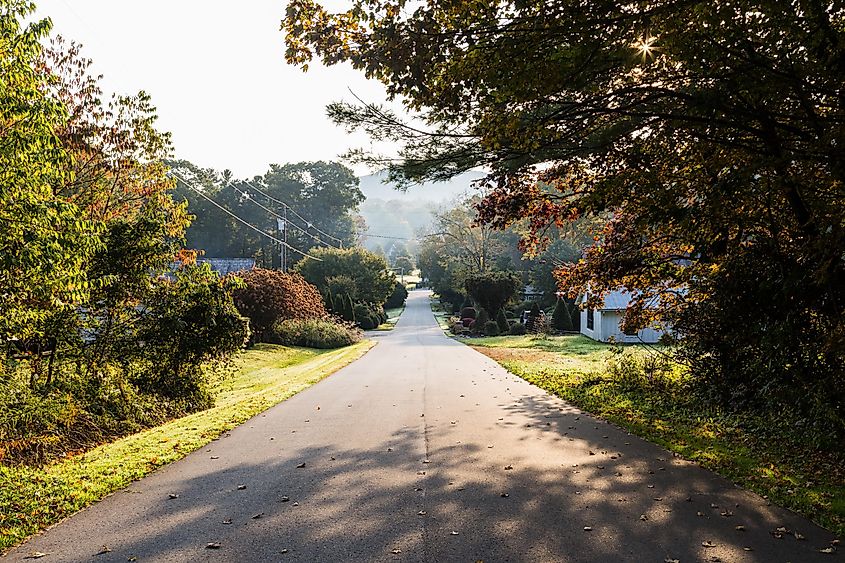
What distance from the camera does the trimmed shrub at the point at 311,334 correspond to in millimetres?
33031

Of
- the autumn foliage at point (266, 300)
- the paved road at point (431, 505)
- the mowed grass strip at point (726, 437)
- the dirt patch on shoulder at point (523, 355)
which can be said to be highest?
the autumn foliage at point (266, 300)

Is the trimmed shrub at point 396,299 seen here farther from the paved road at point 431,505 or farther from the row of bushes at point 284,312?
the paved road at point 431,505

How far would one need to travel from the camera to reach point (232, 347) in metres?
13.0

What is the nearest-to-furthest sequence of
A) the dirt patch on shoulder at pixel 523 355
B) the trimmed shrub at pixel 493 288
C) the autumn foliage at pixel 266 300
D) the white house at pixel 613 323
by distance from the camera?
the dirt patch on shoulder at pixel 523 355
the autumn foliage at pixel 266 300
the white house at pixel 613 323
the trimmed shrub at pixel 493 288

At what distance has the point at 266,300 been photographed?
107 feet

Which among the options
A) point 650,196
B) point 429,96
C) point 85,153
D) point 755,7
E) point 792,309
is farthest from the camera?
point 85,153

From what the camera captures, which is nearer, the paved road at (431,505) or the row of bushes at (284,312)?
the paved road at (431,505)

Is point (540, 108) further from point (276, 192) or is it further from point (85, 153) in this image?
point (276, 192)

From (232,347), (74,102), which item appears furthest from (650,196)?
(74,102)

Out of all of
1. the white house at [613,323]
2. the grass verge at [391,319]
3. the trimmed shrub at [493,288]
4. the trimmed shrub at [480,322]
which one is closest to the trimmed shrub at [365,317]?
the grass verge at [391,319]

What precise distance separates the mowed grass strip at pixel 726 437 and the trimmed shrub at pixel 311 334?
18023 mm

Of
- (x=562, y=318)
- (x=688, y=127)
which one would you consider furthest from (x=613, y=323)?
(x=688, y=127)

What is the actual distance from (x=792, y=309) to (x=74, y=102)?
16044mm

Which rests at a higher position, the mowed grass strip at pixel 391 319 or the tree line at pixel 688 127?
the tree line at pixel 688 127
